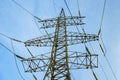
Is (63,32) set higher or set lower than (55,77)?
higher

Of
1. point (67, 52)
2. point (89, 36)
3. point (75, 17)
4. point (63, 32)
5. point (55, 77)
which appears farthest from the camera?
point (75, 17)

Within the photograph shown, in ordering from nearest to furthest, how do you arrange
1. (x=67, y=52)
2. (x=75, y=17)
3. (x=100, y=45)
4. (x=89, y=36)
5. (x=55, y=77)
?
(x=55, y=77), (x=67, y=52), (x=89, y=36), (x=100, y=45), (x=75, y=17)

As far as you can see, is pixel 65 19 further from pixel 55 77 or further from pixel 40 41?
pixel 55 77

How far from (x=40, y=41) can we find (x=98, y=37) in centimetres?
384

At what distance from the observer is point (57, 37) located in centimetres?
1825

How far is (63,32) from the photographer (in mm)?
19422

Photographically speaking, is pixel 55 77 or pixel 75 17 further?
pixel 75 17

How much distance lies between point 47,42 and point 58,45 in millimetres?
1241

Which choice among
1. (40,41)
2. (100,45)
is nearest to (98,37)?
(100,45)

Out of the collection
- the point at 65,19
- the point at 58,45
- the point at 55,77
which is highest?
the point at 65,19

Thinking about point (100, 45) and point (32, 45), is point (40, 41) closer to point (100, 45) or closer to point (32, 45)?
point (32, 45)

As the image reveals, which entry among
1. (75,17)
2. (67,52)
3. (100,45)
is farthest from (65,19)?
(67,52)

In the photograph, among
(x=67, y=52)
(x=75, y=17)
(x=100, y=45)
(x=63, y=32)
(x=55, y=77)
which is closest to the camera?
(x=55, y=77)

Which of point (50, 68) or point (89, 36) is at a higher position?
point (89, 36)
